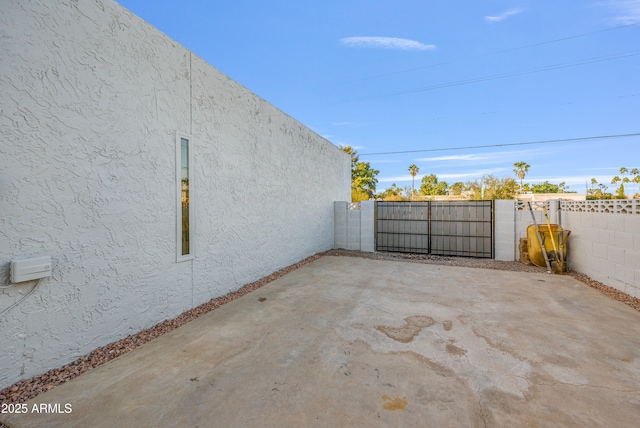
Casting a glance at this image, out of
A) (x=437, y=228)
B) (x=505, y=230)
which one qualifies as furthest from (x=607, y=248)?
(x=437, y=228)

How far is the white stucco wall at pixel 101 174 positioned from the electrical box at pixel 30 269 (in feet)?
0.22

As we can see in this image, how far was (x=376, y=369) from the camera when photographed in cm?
223

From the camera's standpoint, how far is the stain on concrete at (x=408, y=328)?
2824mm

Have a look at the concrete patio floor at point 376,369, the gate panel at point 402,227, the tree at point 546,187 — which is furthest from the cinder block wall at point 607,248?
the tree at point 546,187

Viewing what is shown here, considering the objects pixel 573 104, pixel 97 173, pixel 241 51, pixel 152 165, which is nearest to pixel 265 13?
pixel 241 51

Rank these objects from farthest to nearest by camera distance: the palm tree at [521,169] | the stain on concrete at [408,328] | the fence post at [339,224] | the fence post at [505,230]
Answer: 1. the palm tree at [521,169]
2. the fence post at [339,224]
3. the fence post at [505,230]
4. the stain on concrete at [408,328]

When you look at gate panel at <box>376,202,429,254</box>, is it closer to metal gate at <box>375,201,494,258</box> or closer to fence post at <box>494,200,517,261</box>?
metal gate at <box>375,201,494,258</box>

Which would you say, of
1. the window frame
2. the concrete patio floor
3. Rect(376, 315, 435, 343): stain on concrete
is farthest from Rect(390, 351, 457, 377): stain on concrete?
the window frame

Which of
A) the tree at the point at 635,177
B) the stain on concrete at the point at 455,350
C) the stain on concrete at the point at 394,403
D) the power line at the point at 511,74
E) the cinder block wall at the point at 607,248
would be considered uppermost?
the power line at the point at 511,74

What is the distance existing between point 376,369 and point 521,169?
1574 inches

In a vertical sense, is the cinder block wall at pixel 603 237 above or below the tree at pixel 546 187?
below

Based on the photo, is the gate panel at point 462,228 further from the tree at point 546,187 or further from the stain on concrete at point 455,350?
the tree at point 546,187

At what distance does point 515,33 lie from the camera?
907cm

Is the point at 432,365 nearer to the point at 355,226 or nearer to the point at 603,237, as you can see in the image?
the point at 603,237
